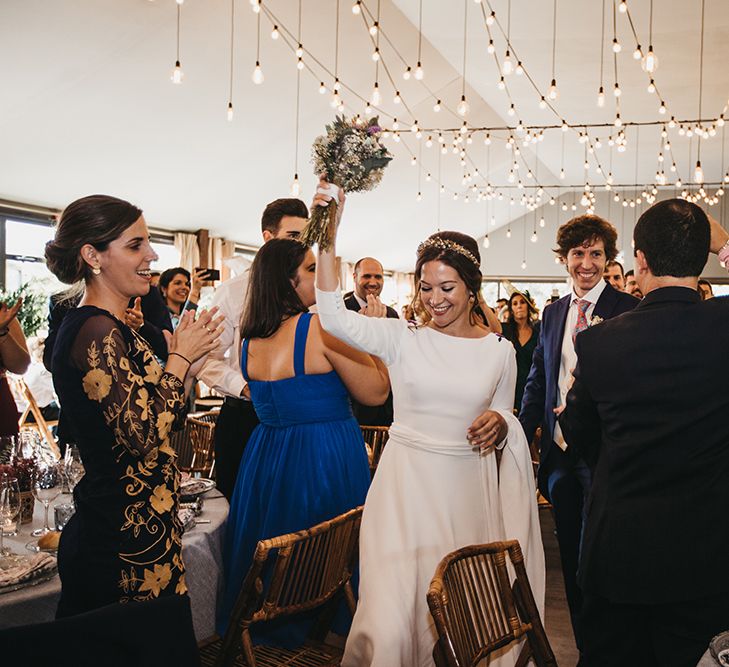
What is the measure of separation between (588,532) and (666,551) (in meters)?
0.23

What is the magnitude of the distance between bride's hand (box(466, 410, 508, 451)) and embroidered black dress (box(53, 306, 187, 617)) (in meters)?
0.94

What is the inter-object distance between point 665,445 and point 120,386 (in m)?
1.40

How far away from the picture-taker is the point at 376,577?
7.02 feet

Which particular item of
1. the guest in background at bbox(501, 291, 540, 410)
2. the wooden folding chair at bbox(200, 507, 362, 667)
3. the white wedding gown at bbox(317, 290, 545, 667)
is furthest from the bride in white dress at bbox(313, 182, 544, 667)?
the guest in background at bbox(501, 291, 540, 410)

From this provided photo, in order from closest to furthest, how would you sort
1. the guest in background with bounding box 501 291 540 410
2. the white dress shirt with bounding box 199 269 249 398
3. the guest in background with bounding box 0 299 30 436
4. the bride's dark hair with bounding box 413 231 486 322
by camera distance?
the bride's dark hair with bounding box 413 231 486 322
the white dress shirt with bounding box 199 269 249 398
the guest in background with bounding box 0 299 30 436
the guest in background with bounding box 501 291 540 410

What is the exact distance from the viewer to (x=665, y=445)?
74.9 inches

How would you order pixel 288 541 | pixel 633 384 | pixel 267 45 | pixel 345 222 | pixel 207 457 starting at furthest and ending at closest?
pixel 345 222
pixel 267 45
pixel 207 457
pixel 633 384
pixel 288 541

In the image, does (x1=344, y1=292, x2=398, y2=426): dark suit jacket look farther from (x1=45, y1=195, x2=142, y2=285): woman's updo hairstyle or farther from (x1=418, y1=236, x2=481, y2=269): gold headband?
(x1=45, y1=195, x2=142, y2=285): woman's updo hairstyle

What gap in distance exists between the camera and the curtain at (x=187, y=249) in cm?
1193

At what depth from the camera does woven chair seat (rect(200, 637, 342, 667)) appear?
2107 mm

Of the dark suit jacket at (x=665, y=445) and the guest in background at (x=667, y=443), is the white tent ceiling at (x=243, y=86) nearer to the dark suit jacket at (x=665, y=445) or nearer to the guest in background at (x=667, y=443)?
the guest in background at (x=667, y=443)

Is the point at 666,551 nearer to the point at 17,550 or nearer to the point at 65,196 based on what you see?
the point at 17,550

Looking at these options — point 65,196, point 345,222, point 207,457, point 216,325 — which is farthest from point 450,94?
point 216,325

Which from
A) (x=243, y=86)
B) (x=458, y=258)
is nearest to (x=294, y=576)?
(x=458, y=258)
